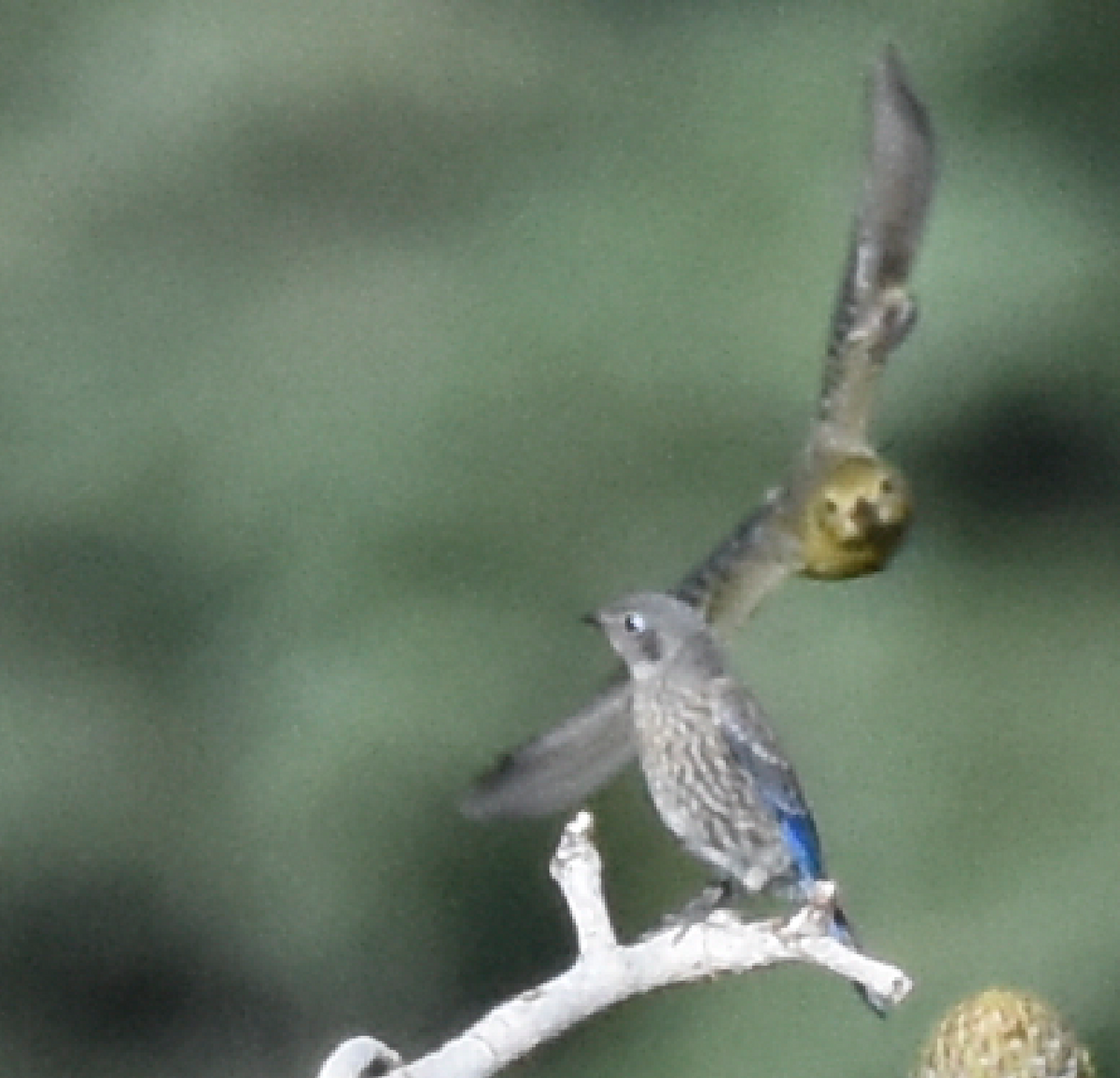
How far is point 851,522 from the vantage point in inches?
39.6

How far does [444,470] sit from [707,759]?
2.81ft

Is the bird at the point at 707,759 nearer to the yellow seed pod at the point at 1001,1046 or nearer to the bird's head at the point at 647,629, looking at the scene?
the bird's head at the point at 647,629

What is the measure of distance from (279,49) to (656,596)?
881mm

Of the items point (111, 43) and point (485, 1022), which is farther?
point (111, 43)

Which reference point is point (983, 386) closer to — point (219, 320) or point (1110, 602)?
point (1110, 602)

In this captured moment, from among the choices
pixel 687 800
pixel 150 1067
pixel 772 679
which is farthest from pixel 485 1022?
pixel 150 1067

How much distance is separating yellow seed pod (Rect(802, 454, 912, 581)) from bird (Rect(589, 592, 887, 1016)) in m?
0.06

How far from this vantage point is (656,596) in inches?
38.5

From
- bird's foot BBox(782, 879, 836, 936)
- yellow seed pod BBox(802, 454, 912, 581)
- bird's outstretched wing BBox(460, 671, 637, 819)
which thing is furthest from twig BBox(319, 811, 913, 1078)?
yellow seed pod BBox(802, 454, 912, 581)

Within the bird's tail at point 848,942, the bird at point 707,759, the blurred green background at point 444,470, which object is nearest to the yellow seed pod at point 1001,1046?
the bird's tail at point 848,942

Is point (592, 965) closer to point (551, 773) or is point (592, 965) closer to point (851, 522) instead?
point (551, 773)

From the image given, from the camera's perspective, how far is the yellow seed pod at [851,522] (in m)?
1.00

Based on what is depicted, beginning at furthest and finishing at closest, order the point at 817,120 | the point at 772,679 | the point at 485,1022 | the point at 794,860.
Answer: the point at 817,120 < the point at 772,679 < the point at 794,860 < the point at 485,1022

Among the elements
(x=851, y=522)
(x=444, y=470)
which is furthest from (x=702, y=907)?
(x=444, y=470)
